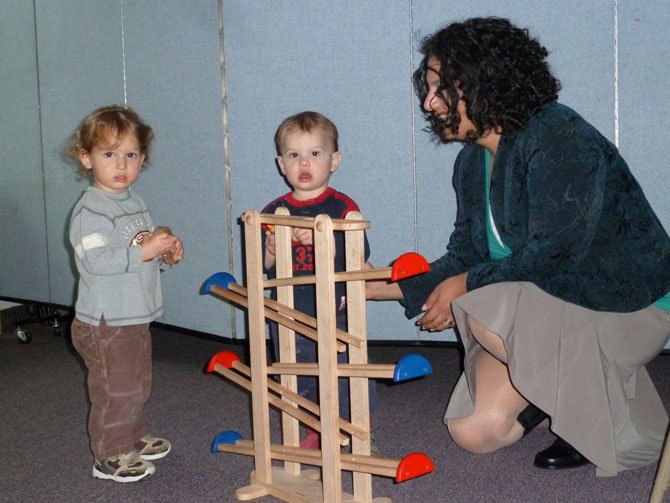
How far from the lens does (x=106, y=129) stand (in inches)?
69.4

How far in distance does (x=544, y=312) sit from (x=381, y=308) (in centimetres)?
90

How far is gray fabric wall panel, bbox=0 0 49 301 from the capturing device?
3.23m

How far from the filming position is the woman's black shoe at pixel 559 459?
1762 mm

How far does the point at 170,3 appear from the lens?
103 inches

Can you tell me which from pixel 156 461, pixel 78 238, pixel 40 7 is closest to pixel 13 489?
pixel 156 461

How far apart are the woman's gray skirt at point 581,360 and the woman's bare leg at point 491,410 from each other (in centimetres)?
12

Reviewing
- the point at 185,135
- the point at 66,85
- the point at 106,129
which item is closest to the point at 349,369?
the point at 106,129

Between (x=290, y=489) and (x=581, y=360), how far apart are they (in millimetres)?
651

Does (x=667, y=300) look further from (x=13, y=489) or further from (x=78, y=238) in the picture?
(x=13, y=489)

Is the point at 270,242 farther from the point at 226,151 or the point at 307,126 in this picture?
the point at 226,151

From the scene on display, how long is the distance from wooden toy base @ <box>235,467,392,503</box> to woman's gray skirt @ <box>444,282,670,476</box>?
40 cm

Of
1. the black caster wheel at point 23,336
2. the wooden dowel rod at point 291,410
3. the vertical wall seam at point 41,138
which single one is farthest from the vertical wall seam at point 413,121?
the black caster wheel at point 23,336

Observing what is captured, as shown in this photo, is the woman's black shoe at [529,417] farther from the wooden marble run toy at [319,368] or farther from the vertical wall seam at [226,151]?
the vertical wall seam at [226,151]

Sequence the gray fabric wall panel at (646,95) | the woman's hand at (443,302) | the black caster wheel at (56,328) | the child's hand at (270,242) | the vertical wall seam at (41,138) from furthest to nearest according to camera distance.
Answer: the black caster wheel at (56,328), the vertical wall seam at (41,138), the gray fabric wall panel at (646,95), the child's hand at (270,242), the woman's hand at (443,302)
